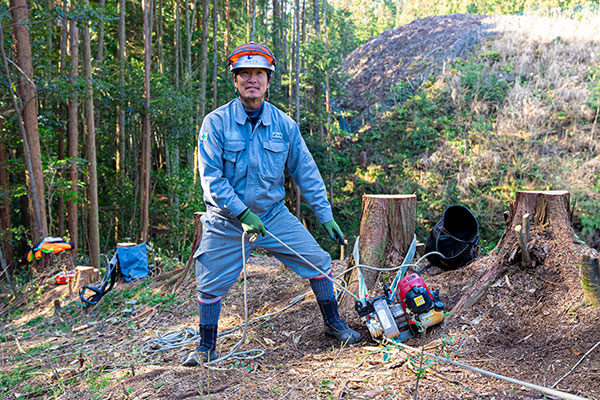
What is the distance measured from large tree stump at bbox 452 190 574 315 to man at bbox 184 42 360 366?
836mm

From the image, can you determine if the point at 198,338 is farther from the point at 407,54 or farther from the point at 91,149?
the point at 407,54

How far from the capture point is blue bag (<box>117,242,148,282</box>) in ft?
18.4

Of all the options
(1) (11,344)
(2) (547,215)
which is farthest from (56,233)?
(2) (547,215)

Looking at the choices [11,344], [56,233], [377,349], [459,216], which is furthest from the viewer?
[56,233]

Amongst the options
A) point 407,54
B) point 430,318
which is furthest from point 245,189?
point 407,54

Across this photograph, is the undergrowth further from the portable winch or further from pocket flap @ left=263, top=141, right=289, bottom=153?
pocket flap @ left=263, top=141, right=289, bottom=153

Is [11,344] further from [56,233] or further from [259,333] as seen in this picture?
[56,233]

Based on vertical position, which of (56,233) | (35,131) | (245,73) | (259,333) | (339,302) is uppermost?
(245,73)

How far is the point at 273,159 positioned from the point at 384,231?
114 cm

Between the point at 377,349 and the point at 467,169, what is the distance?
10388 millimetres

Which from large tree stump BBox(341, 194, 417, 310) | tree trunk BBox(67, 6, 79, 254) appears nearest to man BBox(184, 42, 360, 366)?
large tree stump BBox(341, 194, 417, 310)

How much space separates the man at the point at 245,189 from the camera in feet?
9.28

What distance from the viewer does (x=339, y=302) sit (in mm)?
3355

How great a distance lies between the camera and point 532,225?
3000 millimetres
